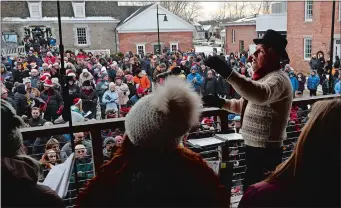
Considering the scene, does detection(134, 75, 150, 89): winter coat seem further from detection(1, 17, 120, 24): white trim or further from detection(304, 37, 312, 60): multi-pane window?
detection(1, 17, 120, 24): white trim

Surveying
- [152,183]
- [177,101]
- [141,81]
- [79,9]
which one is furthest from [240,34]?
[152,183]

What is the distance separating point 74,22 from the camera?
28688mm

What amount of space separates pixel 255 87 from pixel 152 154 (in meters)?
0.94

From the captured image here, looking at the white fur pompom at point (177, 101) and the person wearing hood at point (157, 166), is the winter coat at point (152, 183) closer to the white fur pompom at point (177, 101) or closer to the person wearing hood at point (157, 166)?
the person wearing hood at point (157, 166)

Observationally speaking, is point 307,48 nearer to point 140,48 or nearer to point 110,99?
point 140,48

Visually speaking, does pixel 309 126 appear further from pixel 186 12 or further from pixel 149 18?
pixel 186 12

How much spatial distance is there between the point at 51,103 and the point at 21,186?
5.87 m

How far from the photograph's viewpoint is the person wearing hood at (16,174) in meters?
1.24

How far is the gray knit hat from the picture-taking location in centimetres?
120

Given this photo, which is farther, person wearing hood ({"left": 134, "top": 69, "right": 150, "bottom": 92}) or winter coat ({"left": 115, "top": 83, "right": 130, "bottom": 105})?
person wearing hood ({"left": 134, "top": 69, "right": 150, "bottom": 92})

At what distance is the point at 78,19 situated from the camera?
94.5 ft

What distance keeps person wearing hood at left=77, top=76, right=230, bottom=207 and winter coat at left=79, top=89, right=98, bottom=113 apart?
22.2ft

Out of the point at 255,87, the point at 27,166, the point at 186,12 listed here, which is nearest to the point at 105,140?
the point at 255,87

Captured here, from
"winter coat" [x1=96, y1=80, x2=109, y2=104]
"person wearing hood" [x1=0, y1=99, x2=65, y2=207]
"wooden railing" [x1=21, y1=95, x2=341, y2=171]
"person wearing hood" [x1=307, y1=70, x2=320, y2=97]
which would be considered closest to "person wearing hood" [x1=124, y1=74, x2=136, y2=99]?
"winter coat" [x1=96, y1=80, x2=109, y2=104]
